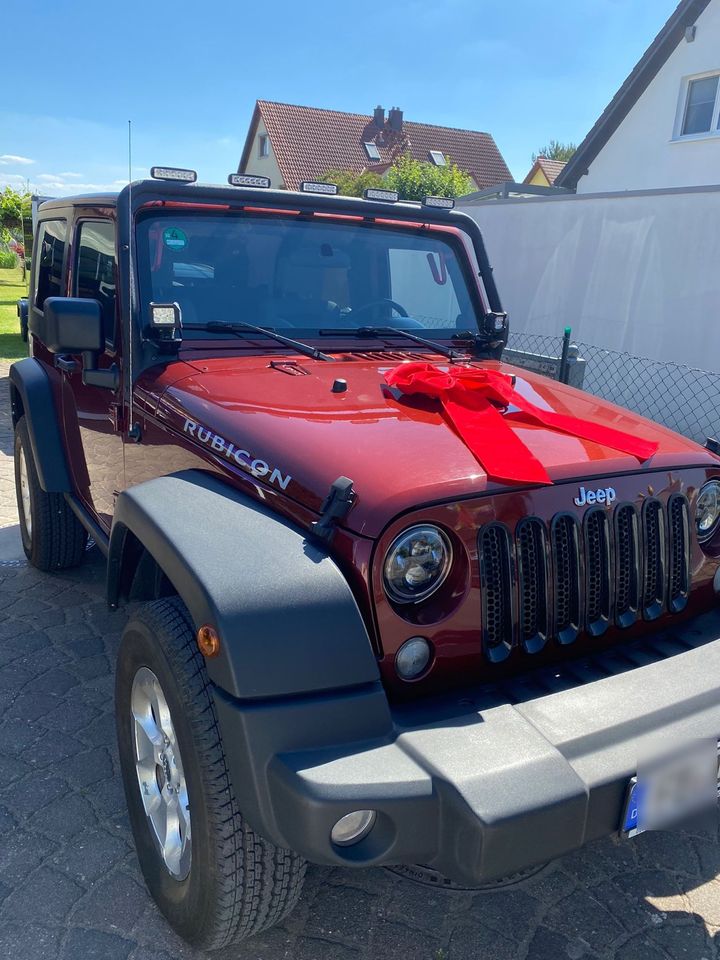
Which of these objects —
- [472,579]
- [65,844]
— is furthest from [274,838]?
[65,844]

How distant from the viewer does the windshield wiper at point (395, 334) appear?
340 centimetres

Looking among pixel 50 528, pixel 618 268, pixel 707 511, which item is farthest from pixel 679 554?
pixel 618 268

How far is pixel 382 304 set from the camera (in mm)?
3574

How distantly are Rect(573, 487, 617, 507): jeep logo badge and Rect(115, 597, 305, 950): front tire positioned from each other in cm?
108

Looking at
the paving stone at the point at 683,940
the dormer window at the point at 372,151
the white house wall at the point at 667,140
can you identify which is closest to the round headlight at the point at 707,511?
the paving stone at the point at 683,940

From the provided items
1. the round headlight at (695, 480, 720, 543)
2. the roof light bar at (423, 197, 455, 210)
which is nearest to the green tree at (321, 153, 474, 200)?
the roof light bar at (423, 197, 455, 210)

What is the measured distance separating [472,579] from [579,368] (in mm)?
3590

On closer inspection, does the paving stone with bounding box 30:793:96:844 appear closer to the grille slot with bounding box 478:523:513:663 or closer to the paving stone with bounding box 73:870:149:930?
the paving stone with bounding box 73:870:149:930

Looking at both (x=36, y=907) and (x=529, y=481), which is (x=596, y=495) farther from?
(x=36, y=907)

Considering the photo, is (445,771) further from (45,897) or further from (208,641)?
(45,897)

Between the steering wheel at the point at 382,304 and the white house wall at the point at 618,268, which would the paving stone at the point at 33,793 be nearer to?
the steering wheel at the point at 382,304

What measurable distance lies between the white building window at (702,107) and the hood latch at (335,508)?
1446 centimetres

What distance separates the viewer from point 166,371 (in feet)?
9.68

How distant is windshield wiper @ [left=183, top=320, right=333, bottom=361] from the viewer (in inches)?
122
